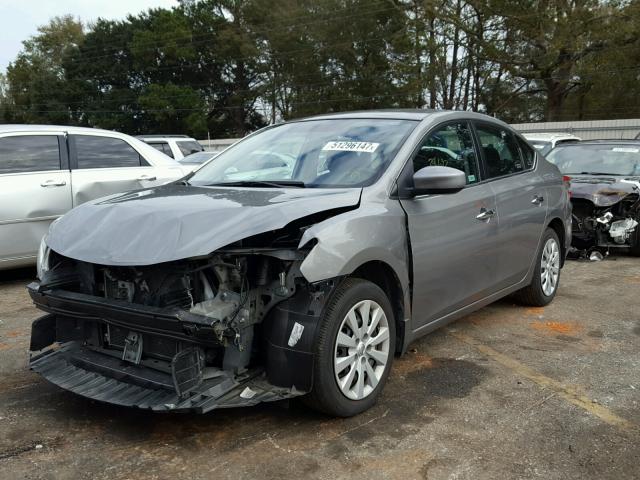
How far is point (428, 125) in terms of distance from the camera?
13.4ft

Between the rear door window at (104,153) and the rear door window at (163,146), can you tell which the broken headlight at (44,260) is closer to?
the rear door window at (104,153)

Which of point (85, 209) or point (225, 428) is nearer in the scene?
point (225, 428)

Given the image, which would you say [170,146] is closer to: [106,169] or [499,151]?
[106,169]

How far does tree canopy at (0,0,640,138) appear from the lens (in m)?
31.3

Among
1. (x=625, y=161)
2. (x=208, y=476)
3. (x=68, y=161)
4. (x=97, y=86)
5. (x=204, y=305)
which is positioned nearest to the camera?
(x=208, y=476)

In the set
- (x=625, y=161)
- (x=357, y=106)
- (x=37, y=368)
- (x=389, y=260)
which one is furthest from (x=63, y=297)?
(x=357, y=106)

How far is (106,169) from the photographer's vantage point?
693 centimetres

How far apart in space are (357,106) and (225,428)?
4571cm

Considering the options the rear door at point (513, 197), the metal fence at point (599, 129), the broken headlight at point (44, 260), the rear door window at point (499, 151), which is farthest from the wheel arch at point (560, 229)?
the metal fence at point (599, 129)

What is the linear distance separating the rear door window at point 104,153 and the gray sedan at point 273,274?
310 cm

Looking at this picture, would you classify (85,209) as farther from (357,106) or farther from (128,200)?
(357,106)

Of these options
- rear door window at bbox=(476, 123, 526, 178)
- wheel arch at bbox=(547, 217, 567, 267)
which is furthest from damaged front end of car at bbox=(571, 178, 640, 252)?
rear door window at bbox=(476, 123, 526, 178)

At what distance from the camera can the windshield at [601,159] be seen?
8492mm

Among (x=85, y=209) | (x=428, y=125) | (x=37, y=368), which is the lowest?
(x=37, y=368)
